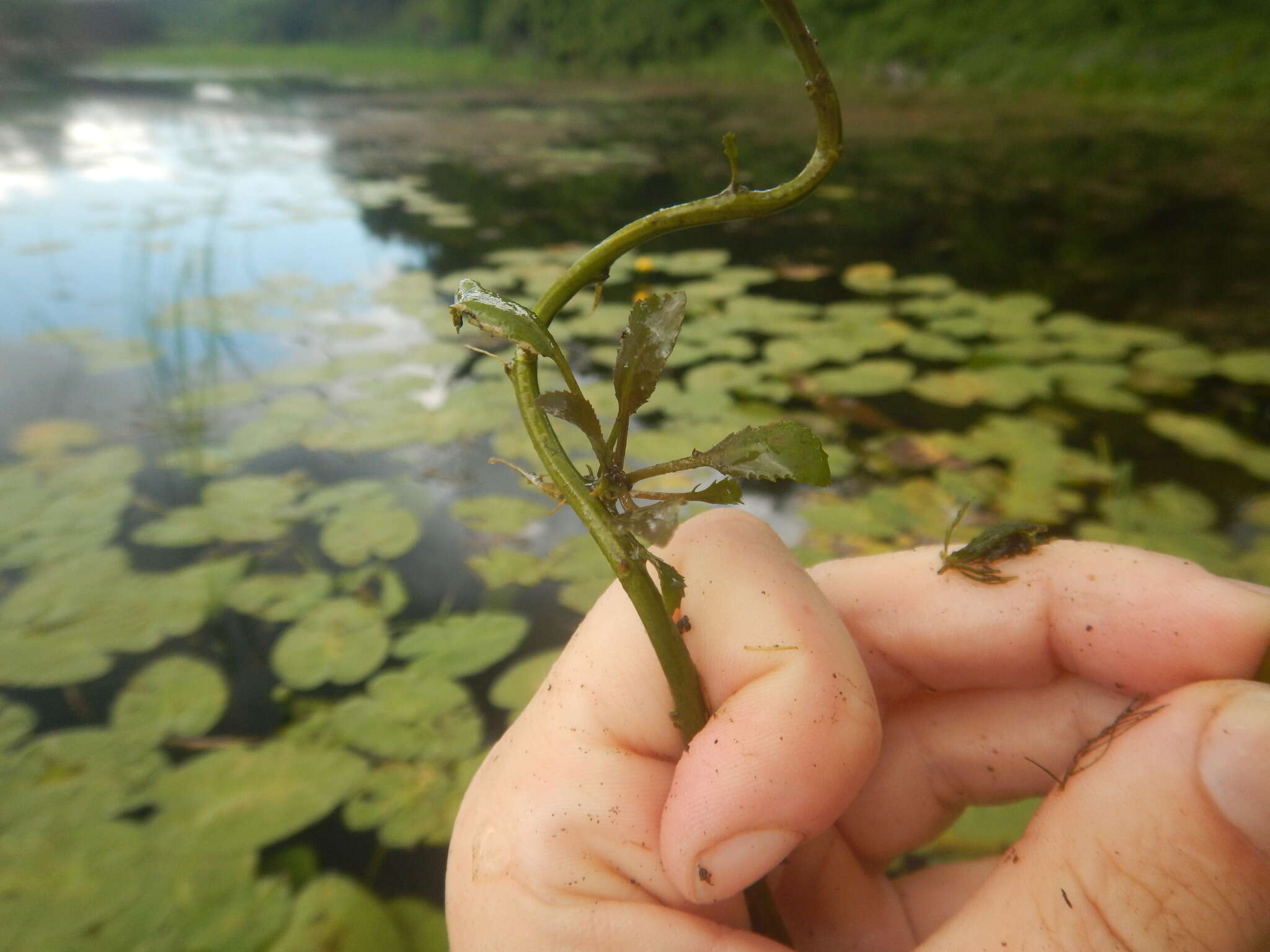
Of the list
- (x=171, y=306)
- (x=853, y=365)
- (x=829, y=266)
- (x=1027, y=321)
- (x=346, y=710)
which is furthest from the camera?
(x=829, y=266)

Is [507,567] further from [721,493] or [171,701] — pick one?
[721,493]

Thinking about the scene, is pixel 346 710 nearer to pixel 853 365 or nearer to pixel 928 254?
pixel 853 365

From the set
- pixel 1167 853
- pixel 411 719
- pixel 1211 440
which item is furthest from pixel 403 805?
pixel 1211 440

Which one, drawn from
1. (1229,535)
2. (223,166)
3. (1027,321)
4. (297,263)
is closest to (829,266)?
(1027,321)

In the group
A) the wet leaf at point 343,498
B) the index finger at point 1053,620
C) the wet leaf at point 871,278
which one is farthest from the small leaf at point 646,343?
the wet leaf at point 871,278

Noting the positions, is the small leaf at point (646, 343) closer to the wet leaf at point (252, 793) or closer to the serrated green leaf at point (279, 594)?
the wet leaf at point (252, 793)

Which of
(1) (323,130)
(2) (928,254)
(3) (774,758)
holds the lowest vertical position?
(3) (774,758)
